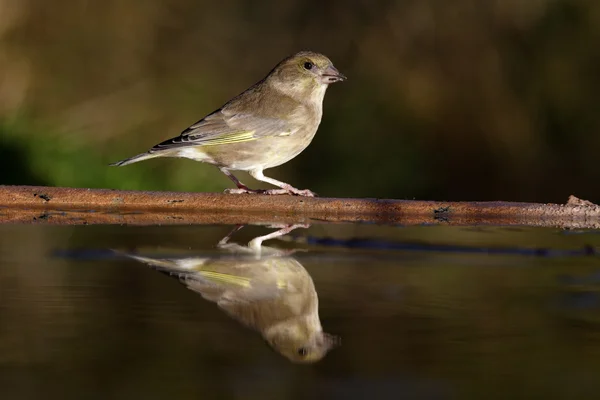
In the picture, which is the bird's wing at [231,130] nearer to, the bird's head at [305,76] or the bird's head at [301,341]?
the bird's head at [305,76]

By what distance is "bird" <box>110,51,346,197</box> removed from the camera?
18.7 ft

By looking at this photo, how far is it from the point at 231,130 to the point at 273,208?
4.47 ft

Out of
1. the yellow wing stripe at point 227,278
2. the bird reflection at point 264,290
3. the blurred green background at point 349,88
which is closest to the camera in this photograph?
the bird reflection at point 264,290

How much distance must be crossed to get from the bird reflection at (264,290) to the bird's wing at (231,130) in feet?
7.08

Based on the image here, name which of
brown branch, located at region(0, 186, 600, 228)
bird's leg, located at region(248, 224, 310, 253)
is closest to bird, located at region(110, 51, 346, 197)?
brown branch, located at region(0, 186, 600, 228)

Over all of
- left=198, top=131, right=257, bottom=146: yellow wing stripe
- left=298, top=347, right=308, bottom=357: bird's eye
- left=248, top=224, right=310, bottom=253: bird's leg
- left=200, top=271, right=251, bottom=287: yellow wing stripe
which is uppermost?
left=198, top=131, right=257, bottom=146: yellow wing stripe

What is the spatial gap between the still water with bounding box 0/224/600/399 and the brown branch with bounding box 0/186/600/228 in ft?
1.85

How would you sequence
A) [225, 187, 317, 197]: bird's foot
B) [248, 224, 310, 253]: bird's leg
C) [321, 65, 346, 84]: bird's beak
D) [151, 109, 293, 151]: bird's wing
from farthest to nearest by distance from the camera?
[321, 65, 346, 84]: bird's beak < [151, 109, 293, 151]: bird's wing < [225, 187, 317, 197]: bird's foot < [248, 224, 310, 253]: bird's leg

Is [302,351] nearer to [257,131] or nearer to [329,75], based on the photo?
[257,131]

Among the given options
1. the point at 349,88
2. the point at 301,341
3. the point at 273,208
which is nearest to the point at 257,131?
the point at 273,208

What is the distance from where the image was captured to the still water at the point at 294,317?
6.08ft

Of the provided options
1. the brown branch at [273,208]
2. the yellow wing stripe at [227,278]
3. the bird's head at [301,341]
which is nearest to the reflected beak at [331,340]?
the bird's head at [301,341]

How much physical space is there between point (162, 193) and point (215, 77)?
412 cm

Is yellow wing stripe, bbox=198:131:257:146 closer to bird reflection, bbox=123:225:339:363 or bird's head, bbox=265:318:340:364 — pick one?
bird reflection, bbox=123:225:339:363
